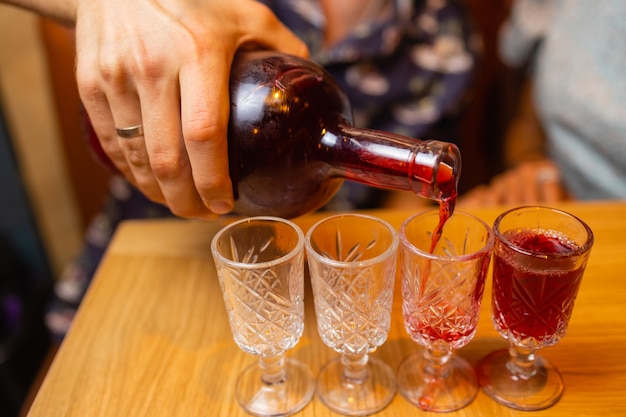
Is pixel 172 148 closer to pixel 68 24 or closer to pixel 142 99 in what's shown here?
pixel 142 99

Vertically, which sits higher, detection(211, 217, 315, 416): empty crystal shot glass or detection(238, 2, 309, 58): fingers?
detection(238, 2, 309, 58): fingers

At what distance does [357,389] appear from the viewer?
2.03 feet

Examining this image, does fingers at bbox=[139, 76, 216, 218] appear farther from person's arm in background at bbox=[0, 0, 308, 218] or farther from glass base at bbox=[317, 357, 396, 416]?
glass base at bbox=[317, 357, 396, 416]

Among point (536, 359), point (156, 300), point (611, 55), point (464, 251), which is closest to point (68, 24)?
point (156, 300)

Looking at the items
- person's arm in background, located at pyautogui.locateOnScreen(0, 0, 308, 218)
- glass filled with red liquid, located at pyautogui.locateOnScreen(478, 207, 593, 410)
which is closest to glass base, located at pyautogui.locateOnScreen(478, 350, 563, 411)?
glass filled with red liquid, located at pyautogui.locateOnScreen(478, 207, 593, 410)

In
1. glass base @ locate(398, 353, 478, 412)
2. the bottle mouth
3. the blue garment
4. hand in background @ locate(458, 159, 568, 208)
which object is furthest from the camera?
hand in background @ locate(458, 159, 568, 208)

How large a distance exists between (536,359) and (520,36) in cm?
78

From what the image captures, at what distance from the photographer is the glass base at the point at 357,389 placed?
1.97 feet

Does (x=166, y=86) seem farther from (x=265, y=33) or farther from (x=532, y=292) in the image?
(x=532, y=292)

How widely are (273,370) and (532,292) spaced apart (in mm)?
283

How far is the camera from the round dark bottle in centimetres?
54

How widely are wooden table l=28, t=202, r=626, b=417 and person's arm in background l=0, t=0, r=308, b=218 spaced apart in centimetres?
17

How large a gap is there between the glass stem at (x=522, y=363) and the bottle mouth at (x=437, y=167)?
0.22 m

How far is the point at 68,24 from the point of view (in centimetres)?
73
